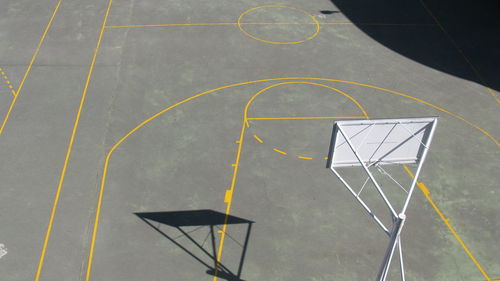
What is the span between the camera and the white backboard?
23.4 m

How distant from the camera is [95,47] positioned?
4469 cm

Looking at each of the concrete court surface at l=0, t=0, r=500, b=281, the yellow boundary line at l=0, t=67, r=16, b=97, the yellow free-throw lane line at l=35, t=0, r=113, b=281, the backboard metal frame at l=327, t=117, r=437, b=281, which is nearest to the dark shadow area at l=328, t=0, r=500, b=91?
the concrete court surface at l=0, t=0, r=500, b=281

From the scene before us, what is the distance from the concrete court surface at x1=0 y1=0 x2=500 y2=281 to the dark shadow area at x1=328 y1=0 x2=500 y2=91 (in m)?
0.25

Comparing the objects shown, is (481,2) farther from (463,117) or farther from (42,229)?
(42,229)

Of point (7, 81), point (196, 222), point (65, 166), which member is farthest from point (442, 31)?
point (7, 81)

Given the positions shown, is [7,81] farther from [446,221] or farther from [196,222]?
[446,221]

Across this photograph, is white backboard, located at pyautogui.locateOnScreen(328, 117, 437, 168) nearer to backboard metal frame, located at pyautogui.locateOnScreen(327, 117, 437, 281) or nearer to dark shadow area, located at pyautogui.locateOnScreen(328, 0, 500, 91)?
backboard metal frame, located at pyautogui.locateOnScreen(327, 117, 437, 281)

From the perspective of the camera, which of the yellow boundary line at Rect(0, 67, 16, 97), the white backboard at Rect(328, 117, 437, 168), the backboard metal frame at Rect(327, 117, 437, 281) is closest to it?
the backboard metal frame at Rect(327, 117, 437, 281)

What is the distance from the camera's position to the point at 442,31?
161ft

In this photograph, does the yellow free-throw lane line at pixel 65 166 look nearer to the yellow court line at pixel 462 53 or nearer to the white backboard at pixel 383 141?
the white backboard at pixel 383 141

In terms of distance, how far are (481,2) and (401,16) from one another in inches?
450

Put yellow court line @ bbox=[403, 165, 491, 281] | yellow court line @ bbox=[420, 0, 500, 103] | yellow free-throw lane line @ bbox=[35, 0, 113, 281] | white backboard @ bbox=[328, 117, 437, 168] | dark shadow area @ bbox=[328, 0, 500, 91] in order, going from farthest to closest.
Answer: dark shadow area @ bbox=[328, 0, 500, 91]
yellow court line @ bbox=[420, 0, 500, 103]
yellow court line @ bbox=[403, 165, 491, 281]
yellow free-throw lane line @ bbox=[35, 0, 113, 281]
white backboard @ bbox=[328, 117, 437, 168]

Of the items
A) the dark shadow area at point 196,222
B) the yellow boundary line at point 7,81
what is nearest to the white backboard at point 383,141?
the dark shadow area at point 196,222

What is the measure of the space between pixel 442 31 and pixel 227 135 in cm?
2843
